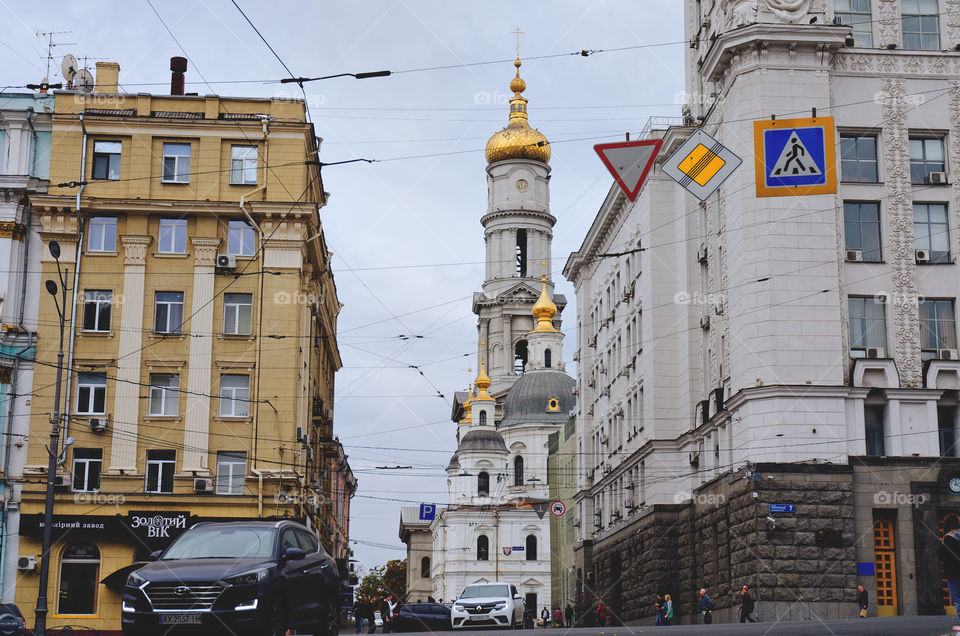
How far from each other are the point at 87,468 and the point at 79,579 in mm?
3498

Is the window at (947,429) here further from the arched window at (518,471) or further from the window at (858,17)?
the arched window at (518,471)

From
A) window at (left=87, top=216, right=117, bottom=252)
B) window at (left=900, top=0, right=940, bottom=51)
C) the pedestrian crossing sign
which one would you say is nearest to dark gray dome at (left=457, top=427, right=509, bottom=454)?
window at (left=87, top=216, right=117, bottom=252)

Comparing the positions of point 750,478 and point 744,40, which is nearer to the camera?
point 750,478

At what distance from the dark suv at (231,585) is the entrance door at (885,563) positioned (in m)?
26.3

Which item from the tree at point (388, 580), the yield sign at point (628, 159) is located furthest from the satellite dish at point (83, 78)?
the tree at point (388, 580)

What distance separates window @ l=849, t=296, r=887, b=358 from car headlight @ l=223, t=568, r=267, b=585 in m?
29.6

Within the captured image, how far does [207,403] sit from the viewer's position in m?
41.2

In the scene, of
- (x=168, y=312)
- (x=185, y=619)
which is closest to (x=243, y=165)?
(x=168, y=312)

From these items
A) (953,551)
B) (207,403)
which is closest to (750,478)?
(207,403)

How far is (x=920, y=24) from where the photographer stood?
4334 centimetres

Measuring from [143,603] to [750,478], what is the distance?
88.7ft

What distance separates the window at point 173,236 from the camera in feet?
139

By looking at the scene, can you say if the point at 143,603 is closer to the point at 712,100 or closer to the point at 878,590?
the point at 878,590

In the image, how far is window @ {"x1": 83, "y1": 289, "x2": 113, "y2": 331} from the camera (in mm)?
41812
